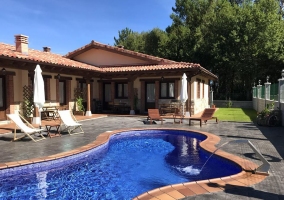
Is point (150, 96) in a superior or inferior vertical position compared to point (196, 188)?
superior

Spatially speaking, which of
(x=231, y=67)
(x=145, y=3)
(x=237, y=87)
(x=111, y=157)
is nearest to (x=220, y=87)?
(x=237, y=87)

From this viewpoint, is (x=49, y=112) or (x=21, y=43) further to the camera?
(x=49, y=112)

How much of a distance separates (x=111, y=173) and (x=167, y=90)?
1333 cm

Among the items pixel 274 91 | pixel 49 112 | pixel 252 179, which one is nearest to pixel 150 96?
pixel 49 112

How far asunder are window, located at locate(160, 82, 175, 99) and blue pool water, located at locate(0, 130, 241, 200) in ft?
33.6

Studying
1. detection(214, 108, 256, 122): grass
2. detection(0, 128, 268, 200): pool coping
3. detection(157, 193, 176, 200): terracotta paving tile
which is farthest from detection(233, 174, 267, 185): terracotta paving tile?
detection(214, 108, 256, 122): grass

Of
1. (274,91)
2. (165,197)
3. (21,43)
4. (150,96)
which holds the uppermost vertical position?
(21,43)

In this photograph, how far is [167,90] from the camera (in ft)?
62.0

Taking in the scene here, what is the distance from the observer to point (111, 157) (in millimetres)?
7609

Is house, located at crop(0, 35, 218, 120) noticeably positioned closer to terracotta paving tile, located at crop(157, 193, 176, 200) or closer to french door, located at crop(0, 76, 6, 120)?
french door, located at crop(0, 76, 6, 120)

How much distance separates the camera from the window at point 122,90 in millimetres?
20703

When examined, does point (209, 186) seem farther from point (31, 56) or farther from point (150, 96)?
point (150, 96)

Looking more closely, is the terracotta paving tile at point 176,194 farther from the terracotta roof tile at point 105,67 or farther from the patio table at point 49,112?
the patio table at point 49,112

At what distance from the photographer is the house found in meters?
12.9
